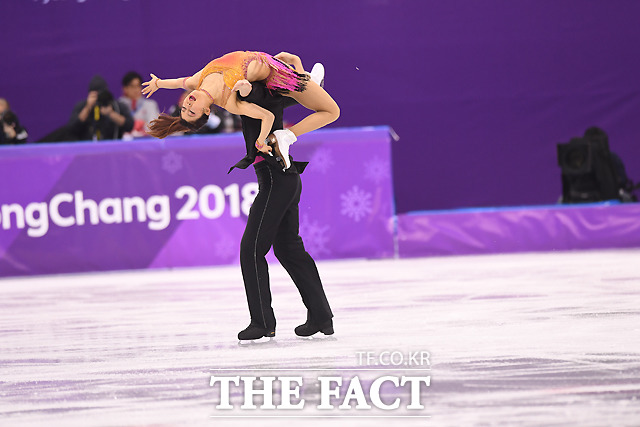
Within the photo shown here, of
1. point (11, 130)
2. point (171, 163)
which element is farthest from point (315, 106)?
point (11, 130)

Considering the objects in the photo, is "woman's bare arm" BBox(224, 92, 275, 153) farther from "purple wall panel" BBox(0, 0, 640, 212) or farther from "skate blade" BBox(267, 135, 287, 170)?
"purple wall panel" BBox(0, 0, 640, 212)

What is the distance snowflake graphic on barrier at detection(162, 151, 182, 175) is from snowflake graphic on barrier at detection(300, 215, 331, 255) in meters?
1.14

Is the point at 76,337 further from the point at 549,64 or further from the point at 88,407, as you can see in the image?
the point at 549,64

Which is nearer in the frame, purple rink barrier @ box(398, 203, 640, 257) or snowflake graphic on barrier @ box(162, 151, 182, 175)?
snowflake graphic on barrier @ box(162, 151, 182, 175)

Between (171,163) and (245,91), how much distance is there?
15.2ft

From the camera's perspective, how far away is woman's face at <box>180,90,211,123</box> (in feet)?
12.7

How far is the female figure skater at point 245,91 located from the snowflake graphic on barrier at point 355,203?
4.32 meters

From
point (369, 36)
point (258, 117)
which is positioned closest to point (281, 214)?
point (258, 117)

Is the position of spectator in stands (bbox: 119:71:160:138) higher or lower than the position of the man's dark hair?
lower

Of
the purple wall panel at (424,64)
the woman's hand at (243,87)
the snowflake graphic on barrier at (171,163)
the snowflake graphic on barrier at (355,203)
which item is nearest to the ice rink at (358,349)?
the woman's hand at (243,87)

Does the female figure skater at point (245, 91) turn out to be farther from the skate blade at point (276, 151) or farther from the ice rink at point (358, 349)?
the ice rink at point (358, 349)

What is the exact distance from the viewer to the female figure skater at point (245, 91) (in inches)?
151

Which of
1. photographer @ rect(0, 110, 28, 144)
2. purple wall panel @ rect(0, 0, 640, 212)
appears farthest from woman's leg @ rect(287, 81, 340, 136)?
purple wall panel @ rect(0, 0, 640, 212)

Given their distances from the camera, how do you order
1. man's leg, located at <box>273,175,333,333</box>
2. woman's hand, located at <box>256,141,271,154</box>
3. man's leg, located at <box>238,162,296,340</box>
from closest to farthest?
woman's hand, located at <box>256,141,271,154</box> → man's leg, located at <box>238,162,296,340</box> → man's leg, located at <box>273,175,333,333</box>
